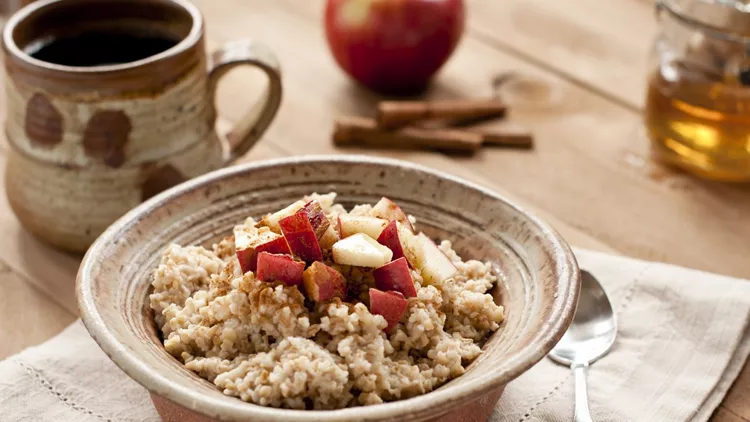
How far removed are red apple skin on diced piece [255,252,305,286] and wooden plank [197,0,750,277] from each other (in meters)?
0.81

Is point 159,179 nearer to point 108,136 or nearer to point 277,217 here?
point 108,136

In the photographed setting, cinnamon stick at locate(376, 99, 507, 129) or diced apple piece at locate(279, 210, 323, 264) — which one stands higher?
diced apple piece at locate(279, 210, 323, 264)

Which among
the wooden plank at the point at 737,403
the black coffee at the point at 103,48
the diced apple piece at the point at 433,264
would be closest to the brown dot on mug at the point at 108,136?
the black coffee at the point at 103,48

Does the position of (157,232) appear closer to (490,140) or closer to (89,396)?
(89,396)

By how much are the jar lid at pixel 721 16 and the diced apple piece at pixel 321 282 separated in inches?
41.4

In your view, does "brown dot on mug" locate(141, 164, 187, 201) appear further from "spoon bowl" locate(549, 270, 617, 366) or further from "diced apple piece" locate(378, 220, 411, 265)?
"spoon bowl" locate(549, 270, 617, 366)

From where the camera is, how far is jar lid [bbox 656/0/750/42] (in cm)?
175

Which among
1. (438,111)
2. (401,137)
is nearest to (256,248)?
(401,137)

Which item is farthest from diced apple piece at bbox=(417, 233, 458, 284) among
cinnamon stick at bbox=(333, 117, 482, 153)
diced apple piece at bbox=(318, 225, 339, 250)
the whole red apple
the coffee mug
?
the whole red apple

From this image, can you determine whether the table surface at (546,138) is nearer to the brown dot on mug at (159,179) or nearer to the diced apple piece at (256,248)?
the brown dot on mug at (159,179)

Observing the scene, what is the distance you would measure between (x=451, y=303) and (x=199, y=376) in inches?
12.8

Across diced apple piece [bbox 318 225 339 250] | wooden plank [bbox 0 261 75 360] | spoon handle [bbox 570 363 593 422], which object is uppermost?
diced apple piece [bbox 318 225 339 250]

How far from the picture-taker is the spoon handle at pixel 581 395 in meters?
1.25

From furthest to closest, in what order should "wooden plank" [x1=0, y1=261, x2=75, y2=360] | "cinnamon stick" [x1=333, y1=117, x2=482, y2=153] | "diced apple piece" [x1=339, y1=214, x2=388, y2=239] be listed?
"cinnamon stick" [x1=333, y1=117, x2=482, y2=153], "wooden plank" [x1=0, y1=261, x2=75, y2=360], "diced apple piece" [x1=339, y1=214, x2=388, y2=239]
